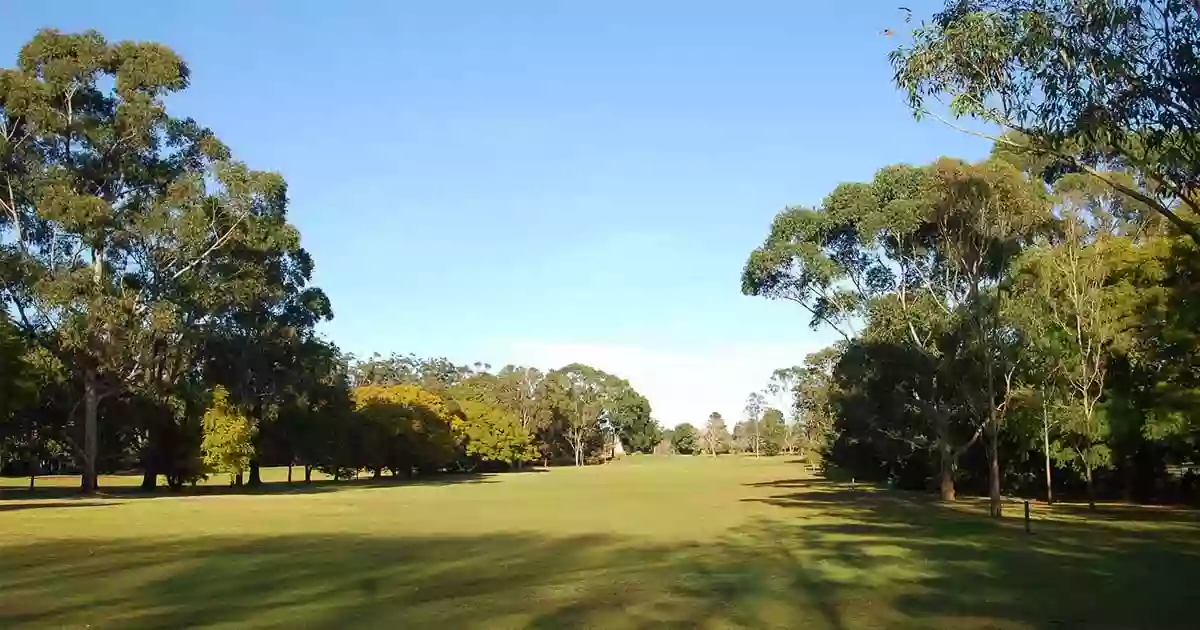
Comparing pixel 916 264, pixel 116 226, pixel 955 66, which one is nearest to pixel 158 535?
pixel 955 66

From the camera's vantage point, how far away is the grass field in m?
11.7

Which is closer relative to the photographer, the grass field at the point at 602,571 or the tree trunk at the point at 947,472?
the grass field at the point at 602,571

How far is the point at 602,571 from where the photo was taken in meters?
17.0

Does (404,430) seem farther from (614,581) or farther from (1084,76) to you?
(1084,76)

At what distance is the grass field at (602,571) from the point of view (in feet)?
38.3

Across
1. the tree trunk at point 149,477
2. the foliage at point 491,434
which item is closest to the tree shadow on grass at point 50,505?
the tree trunk at point 149,477

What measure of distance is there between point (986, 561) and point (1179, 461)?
22712mm

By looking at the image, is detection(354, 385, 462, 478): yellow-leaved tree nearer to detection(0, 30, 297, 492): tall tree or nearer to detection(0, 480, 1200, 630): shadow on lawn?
detection(0, 30, 297, 492): tall tree

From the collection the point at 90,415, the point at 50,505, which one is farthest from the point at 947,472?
the point at 90,415

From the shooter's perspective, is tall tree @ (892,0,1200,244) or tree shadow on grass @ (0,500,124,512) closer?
tall tree @ (892,0,1200,244)

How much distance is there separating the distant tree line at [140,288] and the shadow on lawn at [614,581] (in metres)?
24.8

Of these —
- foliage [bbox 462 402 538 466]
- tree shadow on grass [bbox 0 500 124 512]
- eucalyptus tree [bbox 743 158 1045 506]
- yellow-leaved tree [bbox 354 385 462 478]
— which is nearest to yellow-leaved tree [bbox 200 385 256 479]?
tree shadow on grass [bbox 0 500 124 512]

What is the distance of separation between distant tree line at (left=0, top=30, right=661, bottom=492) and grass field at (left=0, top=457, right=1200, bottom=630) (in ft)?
46.6

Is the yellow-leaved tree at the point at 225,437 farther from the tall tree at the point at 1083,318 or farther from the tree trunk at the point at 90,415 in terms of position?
the tall tree at the point at 1083,318
